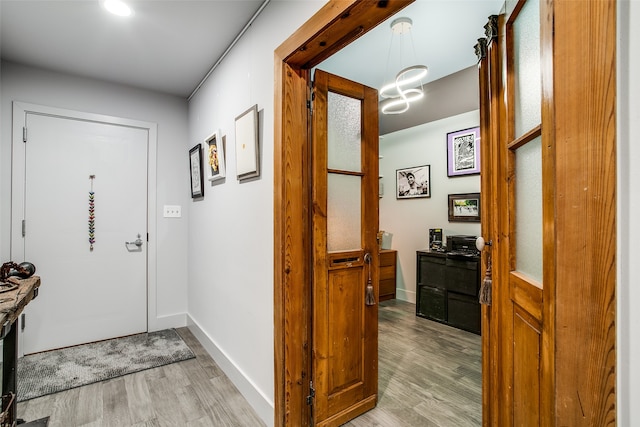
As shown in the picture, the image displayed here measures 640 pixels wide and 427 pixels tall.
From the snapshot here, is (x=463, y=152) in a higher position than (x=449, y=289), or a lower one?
higher

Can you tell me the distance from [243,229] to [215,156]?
82 centimetres

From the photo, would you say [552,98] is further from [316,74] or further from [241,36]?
[241,36]

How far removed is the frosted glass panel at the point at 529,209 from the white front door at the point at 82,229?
10.8 ft

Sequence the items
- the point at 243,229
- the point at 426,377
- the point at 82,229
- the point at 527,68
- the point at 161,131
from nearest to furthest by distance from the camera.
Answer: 1. the point at 527,68
2. the point at 243,229
3. the point at 426,377
4. the point at 82,229
5. the point at 161,131

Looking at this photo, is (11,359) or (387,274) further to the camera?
(387,274)

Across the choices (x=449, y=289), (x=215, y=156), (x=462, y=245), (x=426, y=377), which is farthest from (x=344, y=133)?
(x=449, y=289)

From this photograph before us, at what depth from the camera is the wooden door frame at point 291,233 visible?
1.58 m

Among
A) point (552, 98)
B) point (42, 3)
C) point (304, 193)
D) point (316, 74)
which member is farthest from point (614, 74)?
point (42, 3)

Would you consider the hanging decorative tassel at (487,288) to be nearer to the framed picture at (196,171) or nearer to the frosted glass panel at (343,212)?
the frosted glass panel at (343,212)

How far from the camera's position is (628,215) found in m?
0.54

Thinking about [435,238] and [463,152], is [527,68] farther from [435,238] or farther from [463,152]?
[435,238]

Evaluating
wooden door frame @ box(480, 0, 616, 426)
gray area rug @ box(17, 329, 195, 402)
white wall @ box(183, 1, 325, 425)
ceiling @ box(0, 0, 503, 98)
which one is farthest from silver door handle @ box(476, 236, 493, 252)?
gray area rug @ box(17, 329, 195, 402)

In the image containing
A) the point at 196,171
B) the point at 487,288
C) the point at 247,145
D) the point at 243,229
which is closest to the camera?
the point at 487,288

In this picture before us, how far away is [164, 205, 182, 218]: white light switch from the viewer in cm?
326
